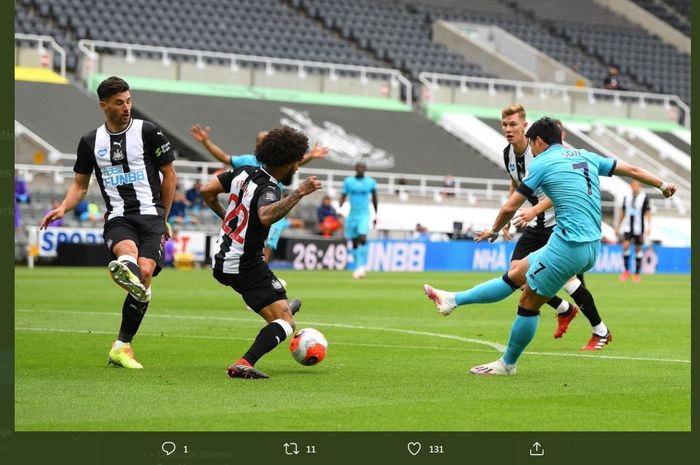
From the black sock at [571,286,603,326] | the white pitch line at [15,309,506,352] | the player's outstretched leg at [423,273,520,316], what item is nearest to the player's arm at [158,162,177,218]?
the player's outstretched leg at [423,273,520,316]

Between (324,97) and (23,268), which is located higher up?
(324,97)

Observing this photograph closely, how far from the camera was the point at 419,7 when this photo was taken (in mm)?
57156

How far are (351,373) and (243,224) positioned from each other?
146 cm

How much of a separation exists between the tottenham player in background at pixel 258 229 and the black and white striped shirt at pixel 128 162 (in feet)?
1.84

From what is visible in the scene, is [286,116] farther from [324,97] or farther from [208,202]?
[208,202]

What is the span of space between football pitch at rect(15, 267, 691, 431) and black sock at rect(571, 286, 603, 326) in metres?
0.32

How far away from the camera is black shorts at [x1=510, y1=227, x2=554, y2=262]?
13.8 m

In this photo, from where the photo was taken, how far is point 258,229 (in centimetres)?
1058

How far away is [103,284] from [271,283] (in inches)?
571

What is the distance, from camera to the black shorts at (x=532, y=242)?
45.2ft

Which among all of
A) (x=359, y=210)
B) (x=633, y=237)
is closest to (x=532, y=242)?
(x=359, y=210)

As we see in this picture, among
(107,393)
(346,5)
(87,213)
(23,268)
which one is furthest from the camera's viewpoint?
(346,5)
